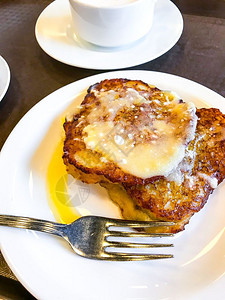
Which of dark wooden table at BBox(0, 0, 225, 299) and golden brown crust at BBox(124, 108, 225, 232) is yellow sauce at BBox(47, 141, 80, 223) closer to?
golden brown crust at BBox(124, 108, 225, 232)

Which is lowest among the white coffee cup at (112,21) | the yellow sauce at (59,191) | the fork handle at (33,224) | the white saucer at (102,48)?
the yellow sauce at (59,191)

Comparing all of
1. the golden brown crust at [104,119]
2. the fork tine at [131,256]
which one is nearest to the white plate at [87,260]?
the fork tine at [131,256]

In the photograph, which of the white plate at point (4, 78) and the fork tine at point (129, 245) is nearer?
the fork tine at point (129, 245)

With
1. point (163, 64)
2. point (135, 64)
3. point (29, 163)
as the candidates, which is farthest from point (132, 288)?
point (163, 64)

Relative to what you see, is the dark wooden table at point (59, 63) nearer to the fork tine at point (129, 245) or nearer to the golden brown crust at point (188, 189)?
the golden brown crust at point (188, 189)

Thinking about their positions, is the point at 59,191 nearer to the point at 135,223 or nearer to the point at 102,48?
the point at 135,223

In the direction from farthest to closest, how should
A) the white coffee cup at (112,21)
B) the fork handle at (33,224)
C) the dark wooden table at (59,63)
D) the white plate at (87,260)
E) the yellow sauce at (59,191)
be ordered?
1. the dark wooden table at (59,63)
2. the white coffee cup at (112,21)
3. the yellow sauce at (59,191)
4. the fork handle at (33,224)
5. the white plate at (87,260)
